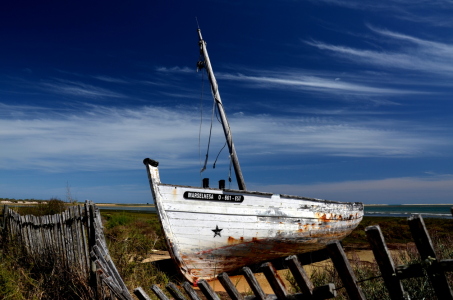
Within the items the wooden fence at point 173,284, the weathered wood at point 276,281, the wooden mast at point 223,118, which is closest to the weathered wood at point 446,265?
the wooden fence at point 173,284

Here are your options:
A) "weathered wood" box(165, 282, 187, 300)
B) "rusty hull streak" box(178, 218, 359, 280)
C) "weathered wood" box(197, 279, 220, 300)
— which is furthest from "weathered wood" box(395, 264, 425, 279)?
"rusty hull streak" box(178, 218, 359, 280)

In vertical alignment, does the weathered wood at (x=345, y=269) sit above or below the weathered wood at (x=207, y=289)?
above

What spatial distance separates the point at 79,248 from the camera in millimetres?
6863

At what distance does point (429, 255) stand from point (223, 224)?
7300 mm

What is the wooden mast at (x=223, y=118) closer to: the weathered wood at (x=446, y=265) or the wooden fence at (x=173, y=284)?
the wooden fence at (x=173, y=284)

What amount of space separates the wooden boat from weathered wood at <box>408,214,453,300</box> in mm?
7135

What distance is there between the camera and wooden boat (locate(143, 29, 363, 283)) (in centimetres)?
927

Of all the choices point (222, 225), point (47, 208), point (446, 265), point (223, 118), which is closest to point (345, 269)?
point (446, 265)

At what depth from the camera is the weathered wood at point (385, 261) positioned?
2502 mm

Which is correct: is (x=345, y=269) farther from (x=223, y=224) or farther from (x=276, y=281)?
(x=223, y=224)

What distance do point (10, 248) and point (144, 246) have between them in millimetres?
3901

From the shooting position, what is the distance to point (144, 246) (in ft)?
38.3

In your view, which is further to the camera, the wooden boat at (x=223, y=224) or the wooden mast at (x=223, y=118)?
the wooden mast at (x=223, y=118)

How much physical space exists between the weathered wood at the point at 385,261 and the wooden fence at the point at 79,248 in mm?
3542
